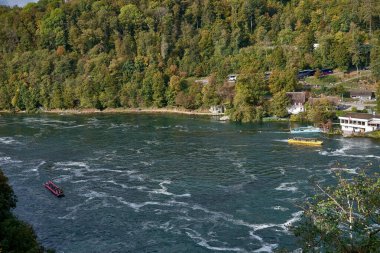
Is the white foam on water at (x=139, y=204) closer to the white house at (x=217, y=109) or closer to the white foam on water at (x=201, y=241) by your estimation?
the white foam on water at (x=201, y=241)

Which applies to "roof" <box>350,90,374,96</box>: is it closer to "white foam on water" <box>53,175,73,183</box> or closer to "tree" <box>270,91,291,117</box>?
"tree" <box>270,91,291,117</box>

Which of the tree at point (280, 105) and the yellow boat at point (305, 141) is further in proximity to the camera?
the tree at point (280, 105)

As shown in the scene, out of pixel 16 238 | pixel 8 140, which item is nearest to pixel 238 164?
pixel 16 238

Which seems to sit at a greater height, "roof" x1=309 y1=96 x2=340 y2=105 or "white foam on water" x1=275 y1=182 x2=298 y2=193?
"roof" x1=309 y1=96 x2=340 y2=105

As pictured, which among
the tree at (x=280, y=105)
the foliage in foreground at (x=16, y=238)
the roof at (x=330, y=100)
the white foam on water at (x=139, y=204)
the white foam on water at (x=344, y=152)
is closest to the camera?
the foliage in foreground at (x=16, y=238)

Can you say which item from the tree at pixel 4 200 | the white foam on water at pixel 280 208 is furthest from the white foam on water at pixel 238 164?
the tree at pixel 4 200

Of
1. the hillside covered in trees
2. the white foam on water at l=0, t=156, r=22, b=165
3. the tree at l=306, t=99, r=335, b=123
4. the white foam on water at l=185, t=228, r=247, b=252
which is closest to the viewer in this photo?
the white foam on water at l=185, t=228, r=247, b=252

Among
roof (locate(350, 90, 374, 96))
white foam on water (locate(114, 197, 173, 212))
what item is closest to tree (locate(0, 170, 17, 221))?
white foam on water (locate(114, 197, 173, 212))

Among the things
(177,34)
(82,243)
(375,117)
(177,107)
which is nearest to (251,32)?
(177,34)

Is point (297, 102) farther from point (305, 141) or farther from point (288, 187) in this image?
point (288, 187)
